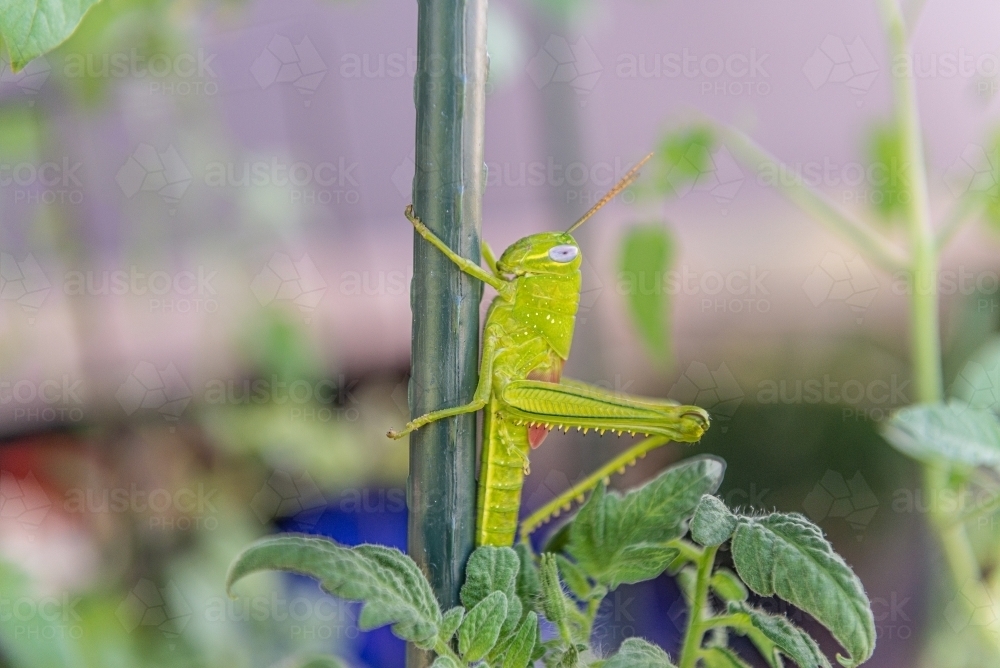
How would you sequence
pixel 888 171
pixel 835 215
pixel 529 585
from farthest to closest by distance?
pixel 888 171
pixel 835 215
pixel 529 585

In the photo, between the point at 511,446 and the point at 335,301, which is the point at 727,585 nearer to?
the point at 511,446

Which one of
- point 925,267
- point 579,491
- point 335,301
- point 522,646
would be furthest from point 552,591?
point 335,301

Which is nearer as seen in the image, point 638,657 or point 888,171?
point 638,657

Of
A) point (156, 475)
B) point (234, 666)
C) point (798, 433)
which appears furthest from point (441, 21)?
point (798, 433)

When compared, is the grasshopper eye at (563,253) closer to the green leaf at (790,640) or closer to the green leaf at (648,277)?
the green leaf at (648,277)

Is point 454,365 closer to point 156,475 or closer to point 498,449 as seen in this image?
point 498,449

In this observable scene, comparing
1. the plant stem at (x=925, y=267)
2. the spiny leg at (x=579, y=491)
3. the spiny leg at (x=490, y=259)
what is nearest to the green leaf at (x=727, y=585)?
the spiny leg at (x=579, y=491)
